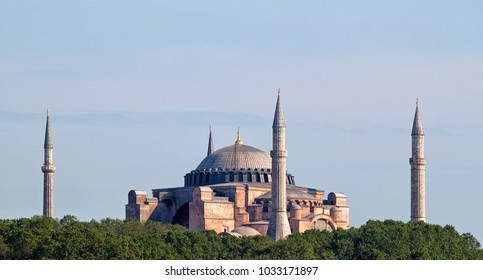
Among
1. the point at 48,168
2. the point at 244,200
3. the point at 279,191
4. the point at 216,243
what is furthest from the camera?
the point at 244,200

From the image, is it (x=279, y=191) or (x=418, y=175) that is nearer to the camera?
(x=279, y=191)

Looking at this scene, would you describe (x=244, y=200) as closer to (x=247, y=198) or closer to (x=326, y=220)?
(x=247, y=198)

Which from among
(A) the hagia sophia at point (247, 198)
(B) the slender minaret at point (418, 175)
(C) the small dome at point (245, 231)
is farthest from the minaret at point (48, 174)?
(B) the slender minaret at point (418, 175)

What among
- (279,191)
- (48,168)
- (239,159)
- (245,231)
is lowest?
(245,231)

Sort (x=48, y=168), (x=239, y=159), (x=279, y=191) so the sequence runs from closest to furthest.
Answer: (x=279, y=191)
(x=48, y=168)
(x=239, y=159)

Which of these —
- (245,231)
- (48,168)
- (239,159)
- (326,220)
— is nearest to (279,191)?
(245,231)

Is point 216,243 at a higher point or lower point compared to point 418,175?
lower

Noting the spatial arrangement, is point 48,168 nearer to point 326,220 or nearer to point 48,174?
point 48,174

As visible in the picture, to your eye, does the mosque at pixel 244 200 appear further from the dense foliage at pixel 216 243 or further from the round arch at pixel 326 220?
the dense foliage at pixel 216 243

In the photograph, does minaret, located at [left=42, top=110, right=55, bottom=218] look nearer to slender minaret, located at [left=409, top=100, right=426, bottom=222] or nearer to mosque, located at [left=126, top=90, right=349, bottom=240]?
mosque, located at [left=126, top=90, right=349, bottom=240]
